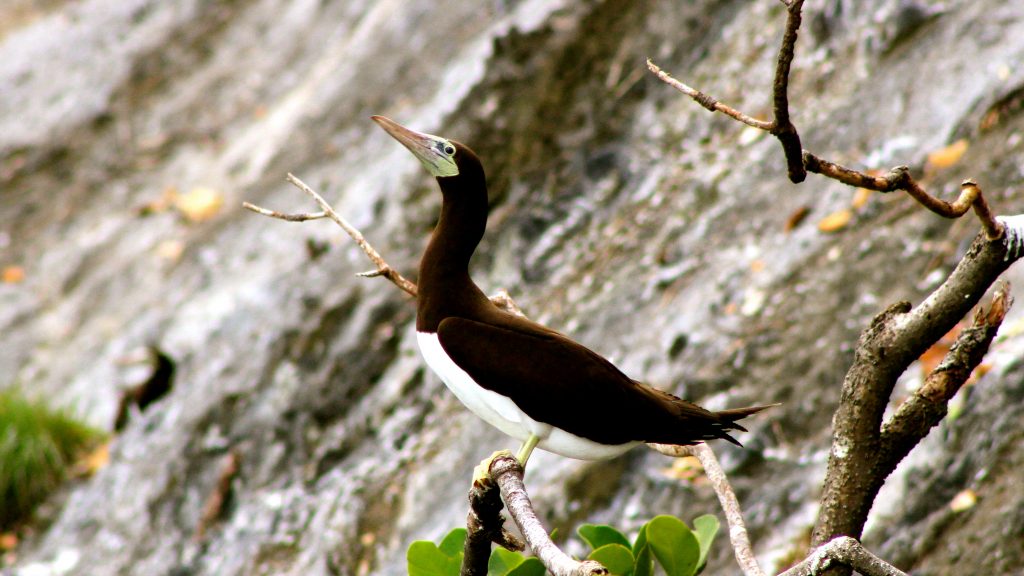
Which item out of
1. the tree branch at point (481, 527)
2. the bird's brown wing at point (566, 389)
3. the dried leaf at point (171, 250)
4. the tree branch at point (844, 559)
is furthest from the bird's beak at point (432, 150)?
the dried leaf at point (171, 250)

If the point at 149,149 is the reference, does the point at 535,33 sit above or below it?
above

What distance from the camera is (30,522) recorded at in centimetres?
819

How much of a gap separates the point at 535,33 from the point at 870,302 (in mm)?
3528

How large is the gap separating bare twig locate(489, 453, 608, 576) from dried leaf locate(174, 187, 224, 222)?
7.15 m

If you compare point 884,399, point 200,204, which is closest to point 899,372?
point 884,399

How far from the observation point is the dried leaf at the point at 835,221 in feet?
18.6

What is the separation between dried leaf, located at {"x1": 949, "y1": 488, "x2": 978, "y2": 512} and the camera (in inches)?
159

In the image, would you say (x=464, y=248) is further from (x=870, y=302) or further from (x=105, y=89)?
(x=105, y=89)

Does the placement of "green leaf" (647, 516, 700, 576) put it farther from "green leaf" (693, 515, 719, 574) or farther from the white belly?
the white belly

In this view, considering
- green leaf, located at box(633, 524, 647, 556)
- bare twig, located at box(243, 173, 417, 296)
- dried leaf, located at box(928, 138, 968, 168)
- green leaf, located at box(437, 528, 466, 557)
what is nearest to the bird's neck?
bare twig, located at box(243, 173, 417, 296)

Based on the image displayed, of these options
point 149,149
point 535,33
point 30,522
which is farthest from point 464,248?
point 149,149

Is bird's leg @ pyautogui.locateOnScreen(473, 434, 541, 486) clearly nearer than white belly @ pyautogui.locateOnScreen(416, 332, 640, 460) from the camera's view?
Yes

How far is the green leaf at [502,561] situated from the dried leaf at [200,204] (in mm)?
7227

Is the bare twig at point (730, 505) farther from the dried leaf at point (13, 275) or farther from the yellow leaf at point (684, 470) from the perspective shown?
the dried leaf at point (13, 275)
